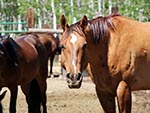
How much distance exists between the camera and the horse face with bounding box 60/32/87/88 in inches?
187

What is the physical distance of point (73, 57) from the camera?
4809mm

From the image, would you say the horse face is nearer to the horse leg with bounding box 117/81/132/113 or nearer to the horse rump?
the horse leg with bounding box 117/81/132/113

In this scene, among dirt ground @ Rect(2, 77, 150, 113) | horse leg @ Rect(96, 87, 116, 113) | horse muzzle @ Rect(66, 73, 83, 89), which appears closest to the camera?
horse muzzle @ Rect(66, 73, 83, 89)

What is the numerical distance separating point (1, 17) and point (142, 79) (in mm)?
45002

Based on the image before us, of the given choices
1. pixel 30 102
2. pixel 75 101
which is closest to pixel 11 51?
pixel 30 102

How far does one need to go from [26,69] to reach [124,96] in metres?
3.29

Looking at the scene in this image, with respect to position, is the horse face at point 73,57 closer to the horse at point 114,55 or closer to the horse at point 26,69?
the horse at point 114,55

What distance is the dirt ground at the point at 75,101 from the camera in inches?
339

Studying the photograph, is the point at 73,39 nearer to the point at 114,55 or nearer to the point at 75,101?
the point at 114,55

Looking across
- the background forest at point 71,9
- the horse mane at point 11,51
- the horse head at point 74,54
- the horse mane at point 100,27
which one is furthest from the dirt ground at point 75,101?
the background forest at point 71,9

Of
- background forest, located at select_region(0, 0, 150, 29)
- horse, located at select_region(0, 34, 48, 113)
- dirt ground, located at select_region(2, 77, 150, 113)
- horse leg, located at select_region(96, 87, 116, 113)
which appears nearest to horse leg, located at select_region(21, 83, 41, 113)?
horse, located at select_region(0, 34, 48, 113)

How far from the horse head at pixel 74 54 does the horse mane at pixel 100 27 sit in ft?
0.88

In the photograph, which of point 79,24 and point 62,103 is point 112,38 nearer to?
point 79,24

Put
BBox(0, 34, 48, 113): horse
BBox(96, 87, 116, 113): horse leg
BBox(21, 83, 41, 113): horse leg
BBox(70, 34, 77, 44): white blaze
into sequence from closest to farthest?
BBox(70, 34, 77, 44): white blaze, BBox(96, 87, 116, 113): horse leg, BBox(0, 34, 48, 113): horse, BBox(21, 83, 41, 113): horse leg
